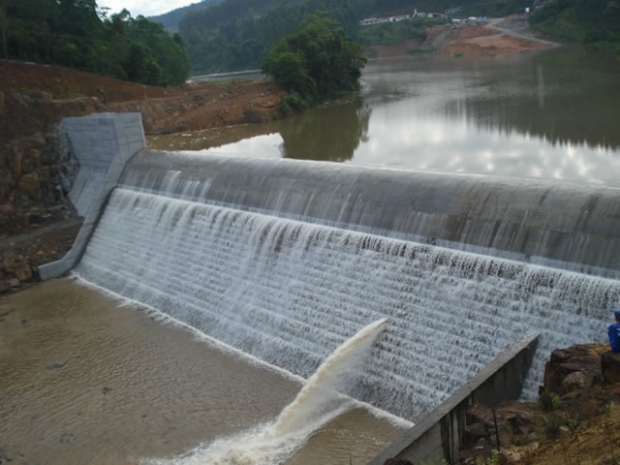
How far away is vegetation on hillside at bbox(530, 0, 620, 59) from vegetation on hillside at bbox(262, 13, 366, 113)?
1842cm

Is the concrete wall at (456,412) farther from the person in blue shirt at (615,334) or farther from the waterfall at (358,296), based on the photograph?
the person in blue shirt at (615,334)

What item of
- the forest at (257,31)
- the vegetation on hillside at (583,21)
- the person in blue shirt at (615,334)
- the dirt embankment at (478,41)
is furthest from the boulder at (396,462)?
the forest at (257,31)

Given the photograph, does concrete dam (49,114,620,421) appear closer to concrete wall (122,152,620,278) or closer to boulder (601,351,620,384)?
concrete wall (122,152,620,278)

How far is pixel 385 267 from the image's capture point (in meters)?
10.1

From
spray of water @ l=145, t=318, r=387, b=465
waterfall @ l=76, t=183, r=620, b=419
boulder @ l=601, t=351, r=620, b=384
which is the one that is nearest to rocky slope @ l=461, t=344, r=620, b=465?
boulder @ l=601, t=351, r=620, b=384

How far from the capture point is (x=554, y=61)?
43.9 meters

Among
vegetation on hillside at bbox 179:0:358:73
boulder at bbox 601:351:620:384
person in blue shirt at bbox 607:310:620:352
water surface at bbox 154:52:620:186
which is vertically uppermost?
vegetation on hillside at bbox 179:0:358:73

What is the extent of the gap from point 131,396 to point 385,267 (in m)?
4.72

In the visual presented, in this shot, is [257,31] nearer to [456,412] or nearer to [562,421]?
[456,412]

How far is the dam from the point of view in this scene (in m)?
8.33

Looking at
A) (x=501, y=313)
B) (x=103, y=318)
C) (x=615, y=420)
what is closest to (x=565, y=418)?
(x=615, y=420)

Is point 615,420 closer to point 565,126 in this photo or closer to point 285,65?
point 565,126

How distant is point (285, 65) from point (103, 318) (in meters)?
28.0

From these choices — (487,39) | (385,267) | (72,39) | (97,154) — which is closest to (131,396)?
(385,267)
